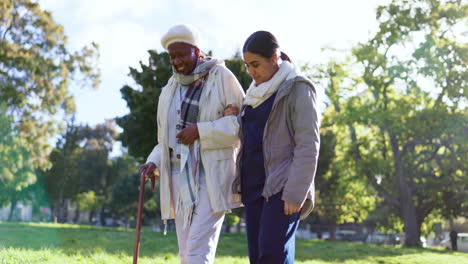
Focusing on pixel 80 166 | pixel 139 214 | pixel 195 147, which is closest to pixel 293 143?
pixel 195 147

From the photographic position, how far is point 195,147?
3.81 meters

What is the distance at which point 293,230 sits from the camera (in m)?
3.29

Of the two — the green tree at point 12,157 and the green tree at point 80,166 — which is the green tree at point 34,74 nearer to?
the green tree at point 12,157

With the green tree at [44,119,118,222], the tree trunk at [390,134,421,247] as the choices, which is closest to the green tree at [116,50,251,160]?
the tree trunk at [390,134,421,247]

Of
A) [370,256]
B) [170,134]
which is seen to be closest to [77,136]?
[370,256]

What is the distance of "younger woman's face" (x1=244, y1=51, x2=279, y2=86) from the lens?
3412 millimetres

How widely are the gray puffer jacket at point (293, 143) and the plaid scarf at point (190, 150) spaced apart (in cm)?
65

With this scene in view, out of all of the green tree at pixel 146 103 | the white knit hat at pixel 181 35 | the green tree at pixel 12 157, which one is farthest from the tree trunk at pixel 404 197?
the white knit hat at pixel 181 35

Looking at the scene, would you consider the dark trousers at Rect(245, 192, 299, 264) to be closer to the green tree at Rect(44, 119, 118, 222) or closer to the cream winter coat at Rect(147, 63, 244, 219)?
the cream winter coat at Rect(147, 63, 244, 219)

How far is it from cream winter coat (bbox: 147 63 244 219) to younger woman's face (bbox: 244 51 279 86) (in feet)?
1.26

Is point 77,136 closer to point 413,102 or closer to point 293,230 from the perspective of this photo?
point 413,102

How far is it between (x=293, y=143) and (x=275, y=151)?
13 cm

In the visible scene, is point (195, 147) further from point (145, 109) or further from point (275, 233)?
point (145, 109)

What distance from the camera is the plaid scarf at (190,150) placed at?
148 inches
